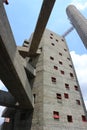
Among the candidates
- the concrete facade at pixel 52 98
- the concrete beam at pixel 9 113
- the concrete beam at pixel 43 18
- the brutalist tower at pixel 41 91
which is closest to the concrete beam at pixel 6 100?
the brutalist tower at pixel 41 91

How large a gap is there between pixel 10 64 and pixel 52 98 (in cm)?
761

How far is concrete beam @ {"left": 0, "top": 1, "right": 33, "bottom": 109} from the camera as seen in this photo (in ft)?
30.1

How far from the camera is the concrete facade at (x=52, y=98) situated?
1593cm

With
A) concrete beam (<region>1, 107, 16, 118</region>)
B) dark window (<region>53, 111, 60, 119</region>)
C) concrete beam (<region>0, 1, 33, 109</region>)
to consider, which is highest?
concrete beam (<region>0, 1, 33, 109</region>)

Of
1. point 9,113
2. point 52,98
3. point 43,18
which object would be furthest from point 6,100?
point 43,18

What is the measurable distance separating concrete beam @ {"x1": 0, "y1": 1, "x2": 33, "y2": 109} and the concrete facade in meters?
1.62

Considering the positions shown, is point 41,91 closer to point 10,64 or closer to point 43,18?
point 43,18

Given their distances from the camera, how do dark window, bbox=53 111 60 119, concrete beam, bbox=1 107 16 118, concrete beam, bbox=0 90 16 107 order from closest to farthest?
dark window, bbox=53 111 60 119 → concrete beam, bbox=0 90 16 107 → concrete beam, bbox=1 107 16 118

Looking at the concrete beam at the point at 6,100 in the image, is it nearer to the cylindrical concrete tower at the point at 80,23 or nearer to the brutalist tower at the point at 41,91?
the brutalist tower at the point at 41,91

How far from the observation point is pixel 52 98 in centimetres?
1727

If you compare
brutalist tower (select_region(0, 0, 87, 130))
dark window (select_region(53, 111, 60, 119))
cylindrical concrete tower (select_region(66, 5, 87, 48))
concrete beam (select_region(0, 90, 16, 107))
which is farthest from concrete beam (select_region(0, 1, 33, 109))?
cylindrical concrete tower (select_region(66, 5, 87, 48))

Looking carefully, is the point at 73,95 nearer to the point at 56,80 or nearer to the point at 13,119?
the point at 56,80

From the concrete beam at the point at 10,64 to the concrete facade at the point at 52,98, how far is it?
5.32ft

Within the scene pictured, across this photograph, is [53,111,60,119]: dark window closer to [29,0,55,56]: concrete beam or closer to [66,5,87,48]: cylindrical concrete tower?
[29,0,55,56]: concrete beam
